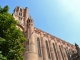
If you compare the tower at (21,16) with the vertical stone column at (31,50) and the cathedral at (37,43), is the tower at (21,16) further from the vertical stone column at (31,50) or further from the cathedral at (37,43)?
the vertical stone column at (31,50)

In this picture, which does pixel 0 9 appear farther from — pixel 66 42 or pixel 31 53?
pixel 66 42

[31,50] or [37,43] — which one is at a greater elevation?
[37,43]

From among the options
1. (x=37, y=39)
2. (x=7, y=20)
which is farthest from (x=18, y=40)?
(x=37, y=39)

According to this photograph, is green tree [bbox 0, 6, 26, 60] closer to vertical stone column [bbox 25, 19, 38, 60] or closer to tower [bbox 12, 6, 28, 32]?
vertical stone column [bbox 25, 19, 38, 60]

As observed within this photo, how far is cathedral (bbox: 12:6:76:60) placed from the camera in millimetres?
24539

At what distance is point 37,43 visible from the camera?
2855 cm

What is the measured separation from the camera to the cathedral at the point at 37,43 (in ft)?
80.5

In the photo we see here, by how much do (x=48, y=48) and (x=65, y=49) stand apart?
6753 millimetres

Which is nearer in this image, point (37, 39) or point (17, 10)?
point (37, 39)

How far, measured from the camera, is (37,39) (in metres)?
29.5

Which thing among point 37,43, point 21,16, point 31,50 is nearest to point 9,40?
point 31,50

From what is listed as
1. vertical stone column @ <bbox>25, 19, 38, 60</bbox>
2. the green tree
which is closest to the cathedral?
vertical stone column @ <bbox>25, 19, 38, 60</bbox>

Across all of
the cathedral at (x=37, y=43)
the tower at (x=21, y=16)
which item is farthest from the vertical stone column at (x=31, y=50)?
the tower at (x=21, y=16)

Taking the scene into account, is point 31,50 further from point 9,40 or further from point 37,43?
point 9,40
